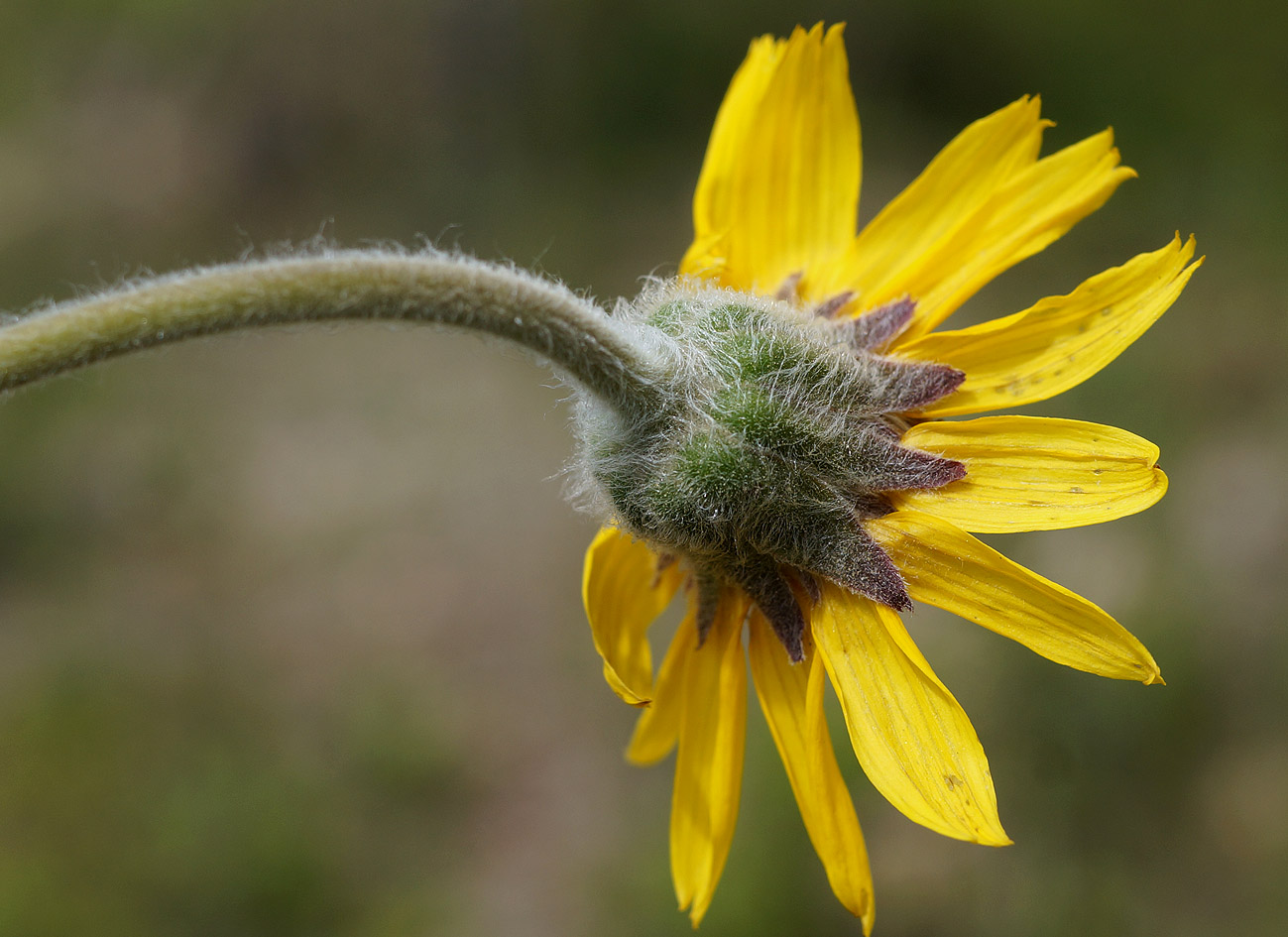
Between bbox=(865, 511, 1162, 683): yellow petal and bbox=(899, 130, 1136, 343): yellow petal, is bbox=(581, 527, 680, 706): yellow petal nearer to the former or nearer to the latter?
bbox=(865, 511, 1162, 683): yellow petal

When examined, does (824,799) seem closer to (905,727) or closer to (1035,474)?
(905,727)

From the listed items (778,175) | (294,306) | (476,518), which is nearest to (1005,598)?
(778,175)

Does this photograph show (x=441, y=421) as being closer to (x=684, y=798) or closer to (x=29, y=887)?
(x=29, y=887)

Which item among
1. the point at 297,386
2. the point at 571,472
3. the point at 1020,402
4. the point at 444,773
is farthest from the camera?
the point at 297,386

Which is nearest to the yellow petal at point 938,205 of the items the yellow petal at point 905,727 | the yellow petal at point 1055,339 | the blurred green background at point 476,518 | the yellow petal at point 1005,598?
the yellow petal at point 1055,339

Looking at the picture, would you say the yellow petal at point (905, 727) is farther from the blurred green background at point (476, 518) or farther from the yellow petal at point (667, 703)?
the blurred green background at point (476, 518)

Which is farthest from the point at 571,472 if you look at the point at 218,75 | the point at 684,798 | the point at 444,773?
the point at 218,75
